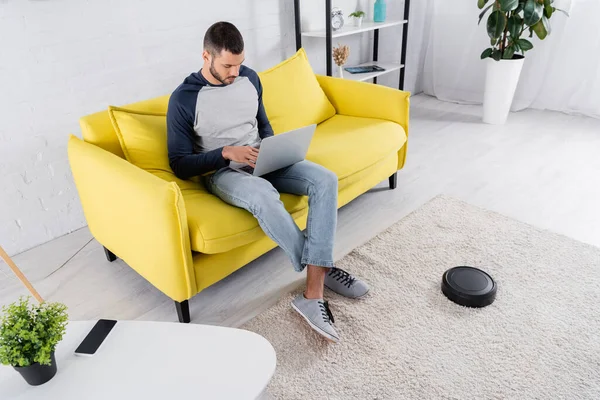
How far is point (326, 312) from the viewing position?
1.66 metres

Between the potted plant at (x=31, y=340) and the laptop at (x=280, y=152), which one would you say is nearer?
the potted plant at (x=31, y=340)

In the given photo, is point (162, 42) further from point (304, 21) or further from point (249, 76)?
point (304, 21)

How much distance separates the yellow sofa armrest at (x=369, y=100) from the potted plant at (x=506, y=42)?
1.19 metres

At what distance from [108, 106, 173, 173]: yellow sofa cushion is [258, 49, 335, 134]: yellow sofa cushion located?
65cm

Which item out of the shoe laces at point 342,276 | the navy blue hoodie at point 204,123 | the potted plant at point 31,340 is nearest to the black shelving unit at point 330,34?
the navy blue hoodie at point 204,123

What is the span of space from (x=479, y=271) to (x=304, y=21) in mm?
2184

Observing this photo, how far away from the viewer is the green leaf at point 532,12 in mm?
2955

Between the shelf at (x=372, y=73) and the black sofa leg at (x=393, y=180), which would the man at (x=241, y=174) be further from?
the shelf at (x=372, y=73)

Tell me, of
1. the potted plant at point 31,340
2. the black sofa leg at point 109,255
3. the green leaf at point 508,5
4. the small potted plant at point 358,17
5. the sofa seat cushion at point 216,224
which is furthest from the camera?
the small potted plant at point 358,17

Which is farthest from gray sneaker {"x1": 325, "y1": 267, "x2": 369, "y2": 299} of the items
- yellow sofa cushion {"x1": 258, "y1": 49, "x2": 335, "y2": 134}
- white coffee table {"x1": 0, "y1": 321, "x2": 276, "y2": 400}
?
yellow sofa cushion {"x1": 258, "y1": 49, "x2": 335, "y2": 134}

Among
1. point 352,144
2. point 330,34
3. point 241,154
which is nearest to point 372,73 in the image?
point 330,34

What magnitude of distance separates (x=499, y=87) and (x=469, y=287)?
217 cm

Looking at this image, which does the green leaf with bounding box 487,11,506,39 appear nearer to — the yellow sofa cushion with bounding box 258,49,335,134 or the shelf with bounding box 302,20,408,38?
the shelf with bounding box 302,20,408,38

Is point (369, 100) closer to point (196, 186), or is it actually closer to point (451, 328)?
point (196, 186)
